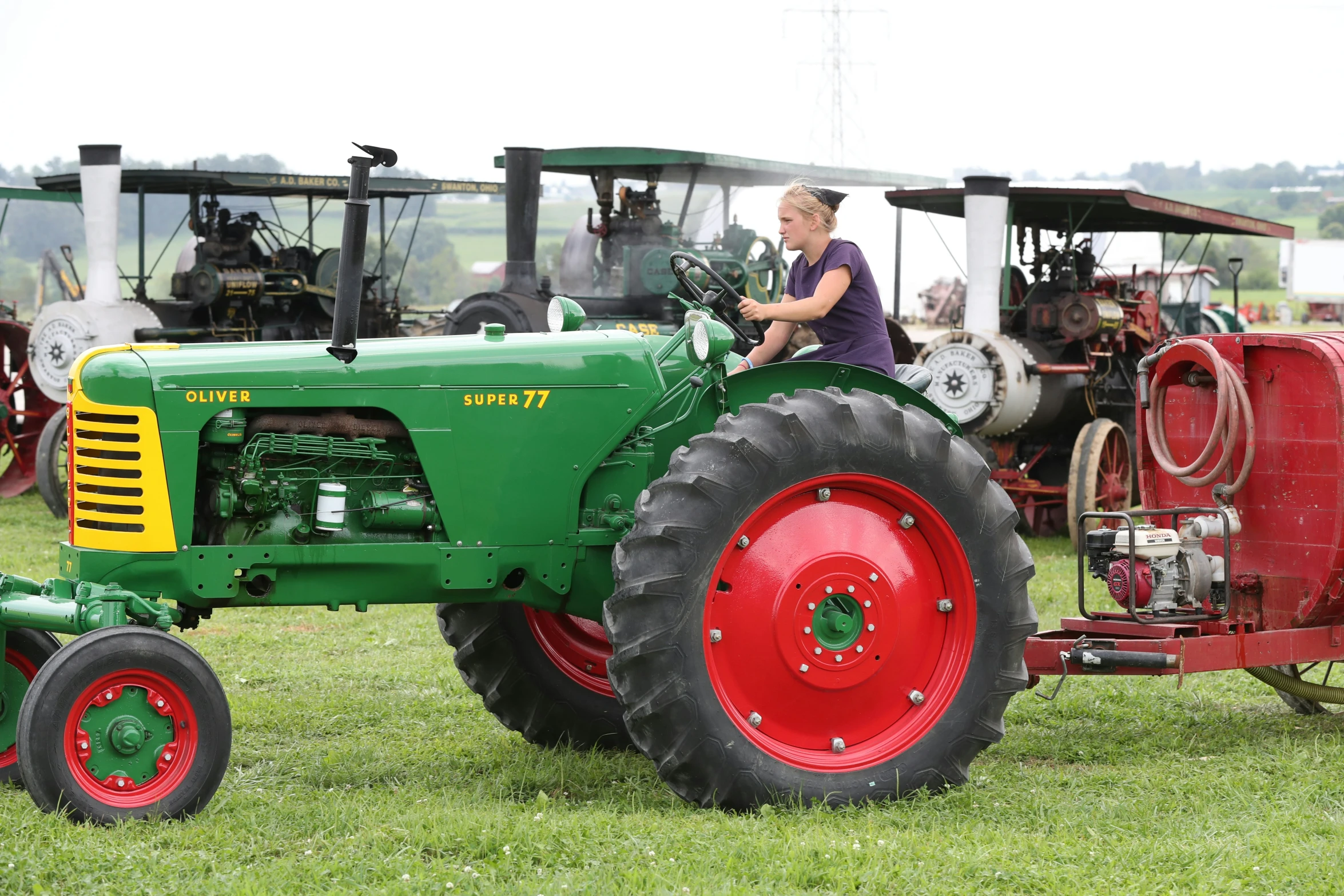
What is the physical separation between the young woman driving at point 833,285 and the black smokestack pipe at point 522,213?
27.2ft

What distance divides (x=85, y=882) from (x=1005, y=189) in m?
9.27

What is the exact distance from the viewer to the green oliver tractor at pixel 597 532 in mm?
3916

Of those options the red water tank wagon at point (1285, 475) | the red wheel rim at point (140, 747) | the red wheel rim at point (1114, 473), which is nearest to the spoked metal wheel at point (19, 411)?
the red wheel rim at point (1114, 473)

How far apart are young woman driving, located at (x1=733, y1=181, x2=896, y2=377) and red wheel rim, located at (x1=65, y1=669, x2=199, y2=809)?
6.66 feet

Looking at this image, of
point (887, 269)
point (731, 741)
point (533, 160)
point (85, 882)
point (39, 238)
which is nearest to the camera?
point (85, 882)

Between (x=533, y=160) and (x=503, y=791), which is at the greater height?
(x=533, y=160)

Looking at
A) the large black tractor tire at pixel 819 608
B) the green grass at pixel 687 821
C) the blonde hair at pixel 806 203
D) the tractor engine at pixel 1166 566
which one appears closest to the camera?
the green grass at pixel 687 821

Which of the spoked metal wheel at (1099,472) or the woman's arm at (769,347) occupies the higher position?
the woman's arm at (769,347)

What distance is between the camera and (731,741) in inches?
156

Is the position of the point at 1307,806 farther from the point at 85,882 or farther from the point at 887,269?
the point at 887,269

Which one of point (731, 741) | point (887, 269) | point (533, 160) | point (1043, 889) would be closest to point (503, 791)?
point (731, 741)

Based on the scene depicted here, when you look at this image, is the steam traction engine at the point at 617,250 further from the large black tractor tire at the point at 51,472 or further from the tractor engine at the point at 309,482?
the tractor engine at the point at 309,482

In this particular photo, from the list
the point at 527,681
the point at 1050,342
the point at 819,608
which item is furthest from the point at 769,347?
the point at 1050,342

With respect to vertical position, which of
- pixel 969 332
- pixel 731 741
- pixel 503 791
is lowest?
pixel 503 791
